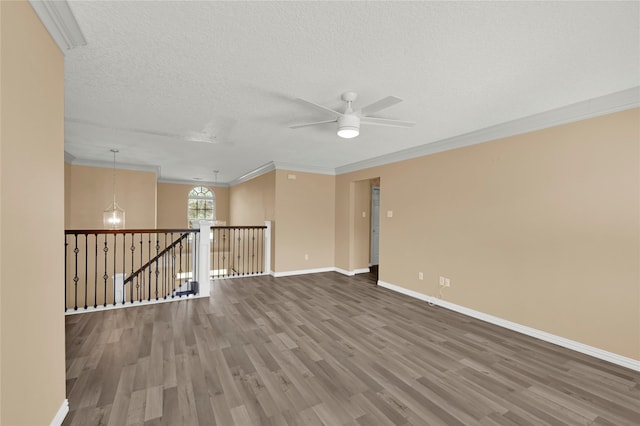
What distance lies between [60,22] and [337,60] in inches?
69.3

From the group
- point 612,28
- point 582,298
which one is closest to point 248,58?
point 612,28

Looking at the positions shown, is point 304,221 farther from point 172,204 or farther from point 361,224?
point 172,204

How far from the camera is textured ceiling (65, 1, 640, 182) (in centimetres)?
164

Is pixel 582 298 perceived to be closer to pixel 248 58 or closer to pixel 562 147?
pixel 562 147

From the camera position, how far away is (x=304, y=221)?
6.50m

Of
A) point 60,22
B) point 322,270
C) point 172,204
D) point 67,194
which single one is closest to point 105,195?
point 67,194

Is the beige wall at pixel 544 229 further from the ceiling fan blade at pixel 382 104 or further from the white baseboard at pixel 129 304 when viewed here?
the white baseboard at pixel 129 304

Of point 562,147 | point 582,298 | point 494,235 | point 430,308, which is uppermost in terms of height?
point 562,147

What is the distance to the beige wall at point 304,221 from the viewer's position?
619cm

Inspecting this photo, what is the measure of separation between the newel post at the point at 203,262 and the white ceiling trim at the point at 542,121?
3734 millimetres

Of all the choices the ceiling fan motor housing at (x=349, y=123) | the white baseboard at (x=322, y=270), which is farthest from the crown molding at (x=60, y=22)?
the white baseboard at (x=322, y=270)

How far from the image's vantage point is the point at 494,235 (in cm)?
368

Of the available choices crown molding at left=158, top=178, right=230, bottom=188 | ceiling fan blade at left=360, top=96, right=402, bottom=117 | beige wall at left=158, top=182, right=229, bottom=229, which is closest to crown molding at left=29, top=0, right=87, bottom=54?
ceiling fan blade at left=360, top=96, right=402, bottom=117

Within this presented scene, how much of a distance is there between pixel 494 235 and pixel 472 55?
8.26ft
